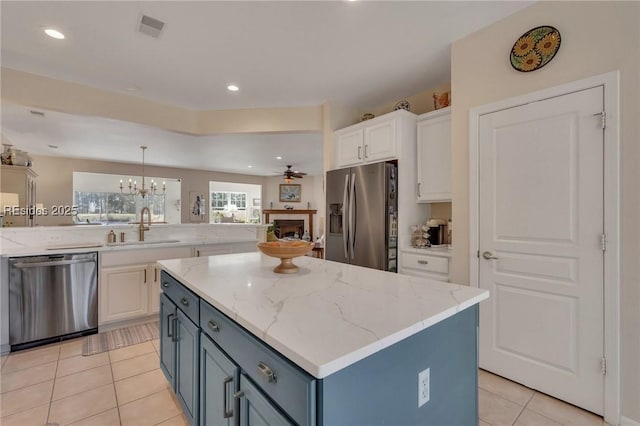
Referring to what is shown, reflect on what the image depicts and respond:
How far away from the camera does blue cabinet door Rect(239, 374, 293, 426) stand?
835 millimetres

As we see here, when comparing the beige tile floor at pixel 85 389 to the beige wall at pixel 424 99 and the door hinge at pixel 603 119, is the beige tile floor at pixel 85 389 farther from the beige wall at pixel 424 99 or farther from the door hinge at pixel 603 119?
the beige wall at pixel 424 99

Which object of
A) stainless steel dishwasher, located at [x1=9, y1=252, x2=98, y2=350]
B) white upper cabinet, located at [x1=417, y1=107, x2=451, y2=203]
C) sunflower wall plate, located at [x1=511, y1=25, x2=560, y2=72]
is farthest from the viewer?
white upper cabinet, located at [x1=417, y1=107, x2=451, y2=203]

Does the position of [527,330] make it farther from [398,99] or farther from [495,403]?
[398,99]

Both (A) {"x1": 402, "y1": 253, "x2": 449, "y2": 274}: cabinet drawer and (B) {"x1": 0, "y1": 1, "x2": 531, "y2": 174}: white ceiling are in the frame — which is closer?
(B) {"x1": 0, "y1": 1, "x2": 531, "y2": 174}: white ceiling

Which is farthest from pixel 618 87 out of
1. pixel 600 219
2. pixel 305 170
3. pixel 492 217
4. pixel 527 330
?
pixel 305 170

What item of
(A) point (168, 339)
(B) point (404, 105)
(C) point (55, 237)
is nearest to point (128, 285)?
(C) point (55, 237)

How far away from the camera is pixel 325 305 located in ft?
3.59

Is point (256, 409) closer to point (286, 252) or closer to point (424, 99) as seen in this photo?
point (286, 252)

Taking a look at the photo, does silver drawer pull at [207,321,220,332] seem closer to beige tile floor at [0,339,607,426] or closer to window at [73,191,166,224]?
beige tile floor at [0,339,607,426]

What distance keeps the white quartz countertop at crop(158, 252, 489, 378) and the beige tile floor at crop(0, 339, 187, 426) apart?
0.90 m

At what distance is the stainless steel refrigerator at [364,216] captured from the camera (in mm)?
2852

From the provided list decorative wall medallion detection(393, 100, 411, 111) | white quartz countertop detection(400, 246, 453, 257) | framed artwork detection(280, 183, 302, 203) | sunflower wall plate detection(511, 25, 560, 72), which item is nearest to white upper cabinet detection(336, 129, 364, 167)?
decorative wall medallion detection(393, 100, 411, 111)

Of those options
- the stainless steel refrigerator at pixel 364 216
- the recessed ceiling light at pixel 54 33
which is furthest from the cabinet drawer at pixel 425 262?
the recessed ceiling light at pixel 54 33

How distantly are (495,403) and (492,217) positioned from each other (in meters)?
1.21
